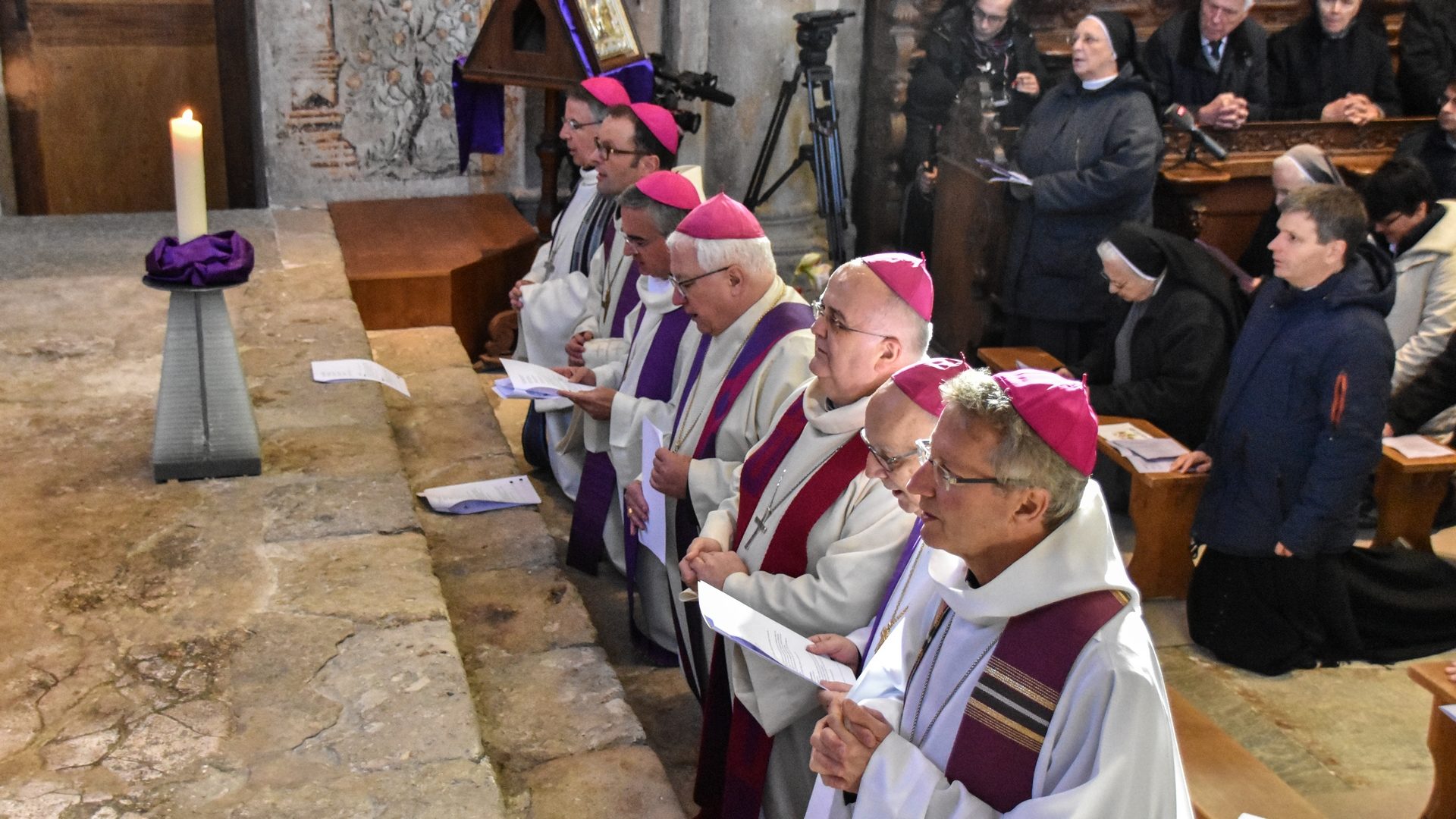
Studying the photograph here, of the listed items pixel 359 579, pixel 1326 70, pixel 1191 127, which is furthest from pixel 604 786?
pixel 1326 70

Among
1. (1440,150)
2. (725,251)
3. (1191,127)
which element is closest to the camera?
(725,251)

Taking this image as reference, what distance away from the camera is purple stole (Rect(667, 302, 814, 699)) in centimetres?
346

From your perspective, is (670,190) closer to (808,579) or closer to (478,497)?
(478,497)

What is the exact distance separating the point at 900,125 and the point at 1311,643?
3736 mm

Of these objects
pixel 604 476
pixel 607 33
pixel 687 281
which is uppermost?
pixel 607 33

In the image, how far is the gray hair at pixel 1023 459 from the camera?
1.89 m

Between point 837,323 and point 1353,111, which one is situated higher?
point 1353,111

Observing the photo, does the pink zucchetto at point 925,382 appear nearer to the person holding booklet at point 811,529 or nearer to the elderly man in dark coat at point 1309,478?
the person holding booklet at point 811,529

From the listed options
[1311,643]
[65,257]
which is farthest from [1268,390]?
[65,257]

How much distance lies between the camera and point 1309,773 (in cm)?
373

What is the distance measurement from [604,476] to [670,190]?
0.93m

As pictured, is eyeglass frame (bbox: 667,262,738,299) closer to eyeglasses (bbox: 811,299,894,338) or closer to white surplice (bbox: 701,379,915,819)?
white surplice (bbox: 701,379,915,819)

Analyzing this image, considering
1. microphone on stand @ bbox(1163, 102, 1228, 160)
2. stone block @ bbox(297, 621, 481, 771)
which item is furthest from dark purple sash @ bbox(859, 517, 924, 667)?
microphone on stand @ bbox(1163, 102, 1228, 160)

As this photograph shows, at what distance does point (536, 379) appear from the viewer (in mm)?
4145
